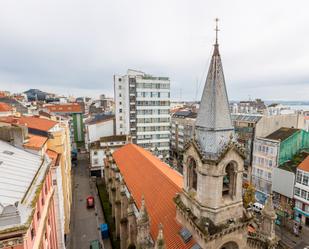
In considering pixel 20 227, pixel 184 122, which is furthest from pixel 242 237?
pixel 184 122

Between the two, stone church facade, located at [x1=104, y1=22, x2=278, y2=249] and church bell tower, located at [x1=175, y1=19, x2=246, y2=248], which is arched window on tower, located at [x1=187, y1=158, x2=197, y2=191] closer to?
stone church facade, located at [x1=104, y1=22, x2=278, y2=249]

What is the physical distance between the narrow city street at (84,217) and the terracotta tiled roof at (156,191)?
12062 millimetres

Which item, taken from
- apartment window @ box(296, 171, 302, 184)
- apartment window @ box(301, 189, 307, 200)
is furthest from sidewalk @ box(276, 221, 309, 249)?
apartment window @ box(296, 171, 302, 184)

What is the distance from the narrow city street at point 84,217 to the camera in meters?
34.2

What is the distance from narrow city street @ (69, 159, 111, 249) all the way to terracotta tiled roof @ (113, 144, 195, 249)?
12.1 meters

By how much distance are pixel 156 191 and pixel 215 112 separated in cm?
1345

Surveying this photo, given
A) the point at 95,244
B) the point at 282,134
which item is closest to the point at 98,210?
the point at 95,244

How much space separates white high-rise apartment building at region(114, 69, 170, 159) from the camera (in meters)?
60.7

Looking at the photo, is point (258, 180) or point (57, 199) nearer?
point (57, 199)

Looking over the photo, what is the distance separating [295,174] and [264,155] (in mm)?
7566

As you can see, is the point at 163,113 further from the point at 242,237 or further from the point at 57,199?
the point at 242,237

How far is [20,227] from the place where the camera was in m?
10.1

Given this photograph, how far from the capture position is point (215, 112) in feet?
52.6

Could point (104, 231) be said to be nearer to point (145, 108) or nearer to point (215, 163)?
point (215, 163)
